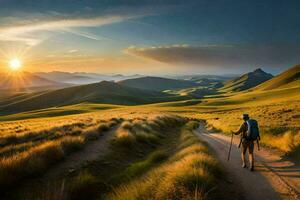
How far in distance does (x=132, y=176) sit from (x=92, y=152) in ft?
15.4

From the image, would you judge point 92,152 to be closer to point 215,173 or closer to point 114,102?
point 215,173

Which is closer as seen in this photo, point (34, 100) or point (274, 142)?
point (274, 142)

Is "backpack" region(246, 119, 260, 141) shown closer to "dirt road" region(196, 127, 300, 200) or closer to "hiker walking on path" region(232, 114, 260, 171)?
"hiker walking on path" region(232, 114, 260, 171)

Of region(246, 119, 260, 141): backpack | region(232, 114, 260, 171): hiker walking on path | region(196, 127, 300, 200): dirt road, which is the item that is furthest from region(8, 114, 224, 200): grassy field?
region(246, 119, 260, 141): backpack

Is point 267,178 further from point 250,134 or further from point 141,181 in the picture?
point 141,181

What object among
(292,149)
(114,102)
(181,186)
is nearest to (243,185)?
(181,186)

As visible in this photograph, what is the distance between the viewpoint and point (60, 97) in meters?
198

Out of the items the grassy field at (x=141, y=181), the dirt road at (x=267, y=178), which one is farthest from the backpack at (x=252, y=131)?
the grassy field at (x=141, y=181)

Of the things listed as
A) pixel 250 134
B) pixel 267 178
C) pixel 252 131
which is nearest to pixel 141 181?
pixel 267 178

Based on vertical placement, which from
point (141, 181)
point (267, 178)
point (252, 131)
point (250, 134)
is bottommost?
point (267, 178)

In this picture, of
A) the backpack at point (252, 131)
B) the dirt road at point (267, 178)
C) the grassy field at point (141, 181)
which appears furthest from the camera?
the backpack at point (252, 131)

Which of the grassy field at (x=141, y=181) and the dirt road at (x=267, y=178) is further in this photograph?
the dirt road at (x=267, y=178)

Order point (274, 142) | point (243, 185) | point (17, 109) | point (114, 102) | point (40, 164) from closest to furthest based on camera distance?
point (243, 185)
point (40, 164)
point (274, 142)
point (17, 109)
point (114, 102)

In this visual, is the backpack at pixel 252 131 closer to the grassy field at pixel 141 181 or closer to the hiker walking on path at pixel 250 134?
the hiker walking on path at pixel 250 134
